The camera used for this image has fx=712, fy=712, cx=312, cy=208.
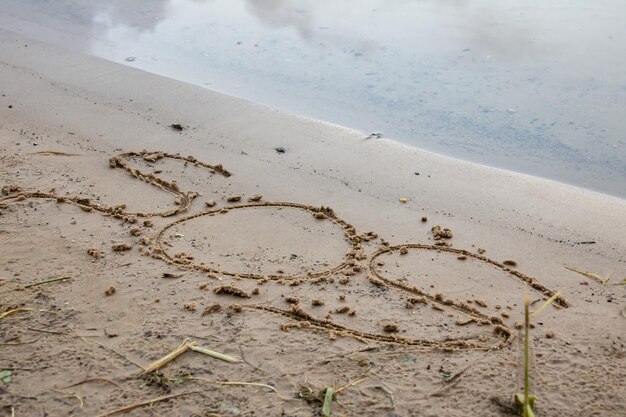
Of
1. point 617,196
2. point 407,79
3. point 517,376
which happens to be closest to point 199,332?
point 517,376

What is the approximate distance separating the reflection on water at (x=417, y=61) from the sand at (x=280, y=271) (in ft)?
1.68

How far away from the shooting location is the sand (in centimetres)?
286

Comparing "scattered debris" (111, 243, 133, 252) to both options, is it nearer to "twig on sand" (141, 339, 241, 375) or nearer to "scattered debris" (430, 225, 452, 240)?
"twig on sand" (141, 339, 241, 375)

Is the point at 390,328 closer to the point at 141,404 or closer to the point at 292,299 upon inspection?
the point at 292,299

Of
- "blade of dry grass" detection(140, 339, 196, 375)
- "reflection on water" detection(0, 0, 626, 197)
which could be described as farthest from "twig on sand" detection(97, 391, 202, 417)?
Result: "reflection on water" detection(0, 0, 626, 197)

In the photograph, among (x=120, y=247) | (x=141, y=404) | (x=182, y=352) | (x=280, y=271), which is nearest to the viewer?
(x=141, y=404)

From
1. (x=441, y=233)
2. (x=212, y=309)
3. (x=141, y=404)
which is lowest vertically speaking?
(x=141, y=404)

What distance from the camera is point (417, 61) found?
6.86m

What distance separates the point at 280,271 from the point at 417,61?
12.4 feet

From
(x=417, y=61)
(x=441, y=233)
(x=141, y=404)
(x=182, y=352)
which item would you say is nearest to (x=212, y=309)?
(x=182, y=352)

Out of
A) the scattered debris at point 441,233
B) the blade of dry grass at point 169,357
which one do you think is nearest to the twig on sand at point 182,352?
the blade of dry grass at point 169,357

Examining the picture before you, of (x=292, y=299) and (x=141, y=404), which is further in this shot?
(x=292, y=299)

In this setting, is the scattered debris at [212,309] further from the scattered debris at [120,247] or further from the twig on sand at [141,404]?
the scattered debris at [120,247]

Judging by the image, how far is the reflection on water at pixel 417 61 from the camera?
5.43 m
